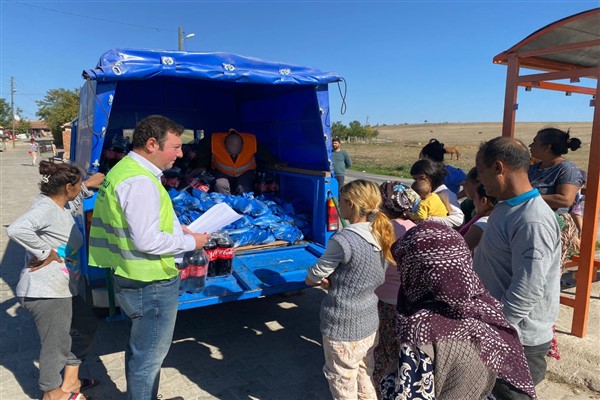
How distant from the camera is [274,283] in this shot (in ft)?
12.4

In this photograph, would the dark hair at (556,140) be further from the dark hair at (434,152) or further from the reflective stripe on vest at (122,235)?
the reflective stripe on vest at (122,235)

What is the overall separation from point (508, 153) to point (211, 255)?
8.36 ft

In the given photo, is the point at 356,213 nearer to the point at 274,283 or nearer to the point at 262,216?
the point at 274,283

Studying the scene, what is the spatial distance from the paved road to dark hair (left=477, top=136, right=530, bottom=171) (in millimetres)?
2187

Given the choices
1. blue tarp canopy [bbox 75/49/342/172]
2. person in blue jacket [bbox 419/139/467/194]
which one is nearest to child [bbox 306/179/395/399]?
blue tarp canopy [bbox 75/49/342/172]

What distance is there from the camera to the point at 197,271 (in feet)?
11.6

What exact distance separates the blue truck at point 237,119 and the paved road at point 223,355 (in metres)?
0.64

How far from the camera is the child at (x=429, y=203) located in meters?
3.48

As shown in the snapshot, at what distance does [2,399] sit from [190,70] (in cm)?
290

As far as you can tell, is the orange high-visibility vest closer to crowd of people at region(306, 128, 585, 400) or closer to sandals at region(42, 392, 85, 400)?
crowd of people at region(306, 128, 585, 400)

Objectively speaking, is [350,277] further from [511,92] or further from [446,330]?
[511,92]

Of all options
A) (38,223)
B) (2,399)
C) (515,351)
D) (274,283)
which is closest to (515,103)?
(274,283)

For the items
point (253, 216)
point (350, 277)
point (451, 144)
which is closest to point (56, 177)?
point (350, 277)

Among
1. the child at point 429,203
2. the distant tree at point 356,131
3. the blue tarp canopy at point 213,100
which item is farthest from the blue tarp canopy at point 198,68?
the distant tree at point 356,131
